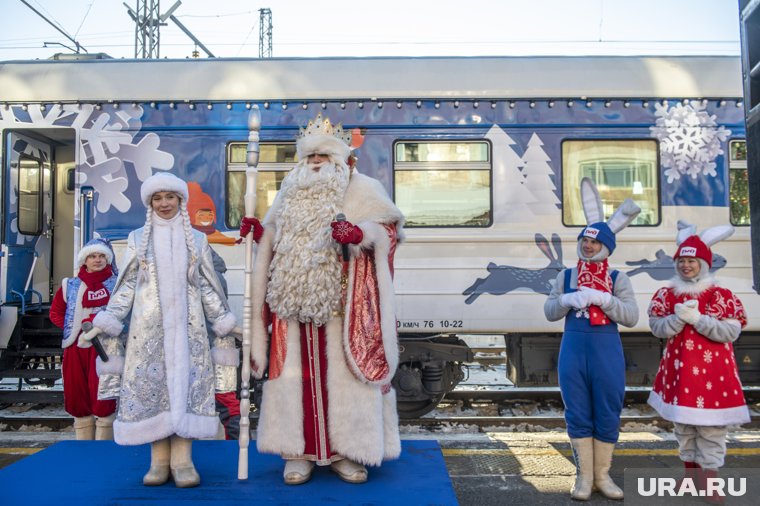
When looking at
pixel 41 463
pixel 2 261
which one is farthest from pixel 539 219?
pixel 2 261

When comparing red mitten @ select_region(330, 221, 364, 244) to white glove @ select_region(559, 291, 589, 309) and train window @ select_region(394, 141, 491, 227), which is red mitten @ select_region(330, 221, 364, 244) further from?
train window @ select_region(394, 141, 491, 227)

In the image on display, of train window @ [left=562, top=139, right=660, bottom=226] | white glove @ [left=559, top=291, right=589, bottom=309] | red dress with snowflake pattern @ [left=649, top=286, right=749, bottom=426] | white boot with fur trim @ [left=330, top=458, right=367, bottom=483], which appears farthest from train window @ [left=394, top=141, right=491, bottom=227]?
white boot with fur trim @ [left=330, top=458, right=367, bottom=483]

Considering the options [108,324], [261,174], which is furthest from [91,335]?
[261,174]

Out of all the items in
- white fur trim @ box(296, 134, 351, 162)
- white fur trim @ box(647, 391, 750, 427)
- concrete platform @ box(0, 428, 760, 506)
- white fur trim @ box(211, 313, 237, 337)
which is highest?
white fur trim @ box(296, 134, 351, 162)

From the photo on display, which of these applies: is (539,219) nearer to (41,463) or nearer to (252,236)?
(252,236)

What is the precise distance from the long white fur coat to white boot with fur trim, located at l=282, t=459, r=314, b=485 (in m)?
0.07

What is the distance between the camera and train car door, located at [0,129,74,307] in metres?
6.05

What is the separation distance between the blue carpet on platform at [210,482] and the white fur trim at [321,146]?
1772 millimetres

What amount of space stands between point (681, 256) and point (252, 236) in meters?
2.66

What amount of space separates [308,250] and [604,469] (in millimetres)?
2303

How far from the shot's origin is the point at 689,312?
3.80m

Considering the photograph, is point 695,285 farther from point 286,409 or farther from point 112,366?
point 112,366

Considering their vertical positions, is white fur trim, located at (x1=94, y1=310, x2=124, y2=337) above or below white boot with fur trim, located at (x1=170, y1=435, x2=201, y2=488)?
above

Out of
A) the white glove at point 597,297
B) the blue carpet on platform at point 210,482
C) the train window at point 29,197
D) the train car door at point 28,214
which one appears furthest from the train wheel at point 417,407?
the train window at point 29,197
